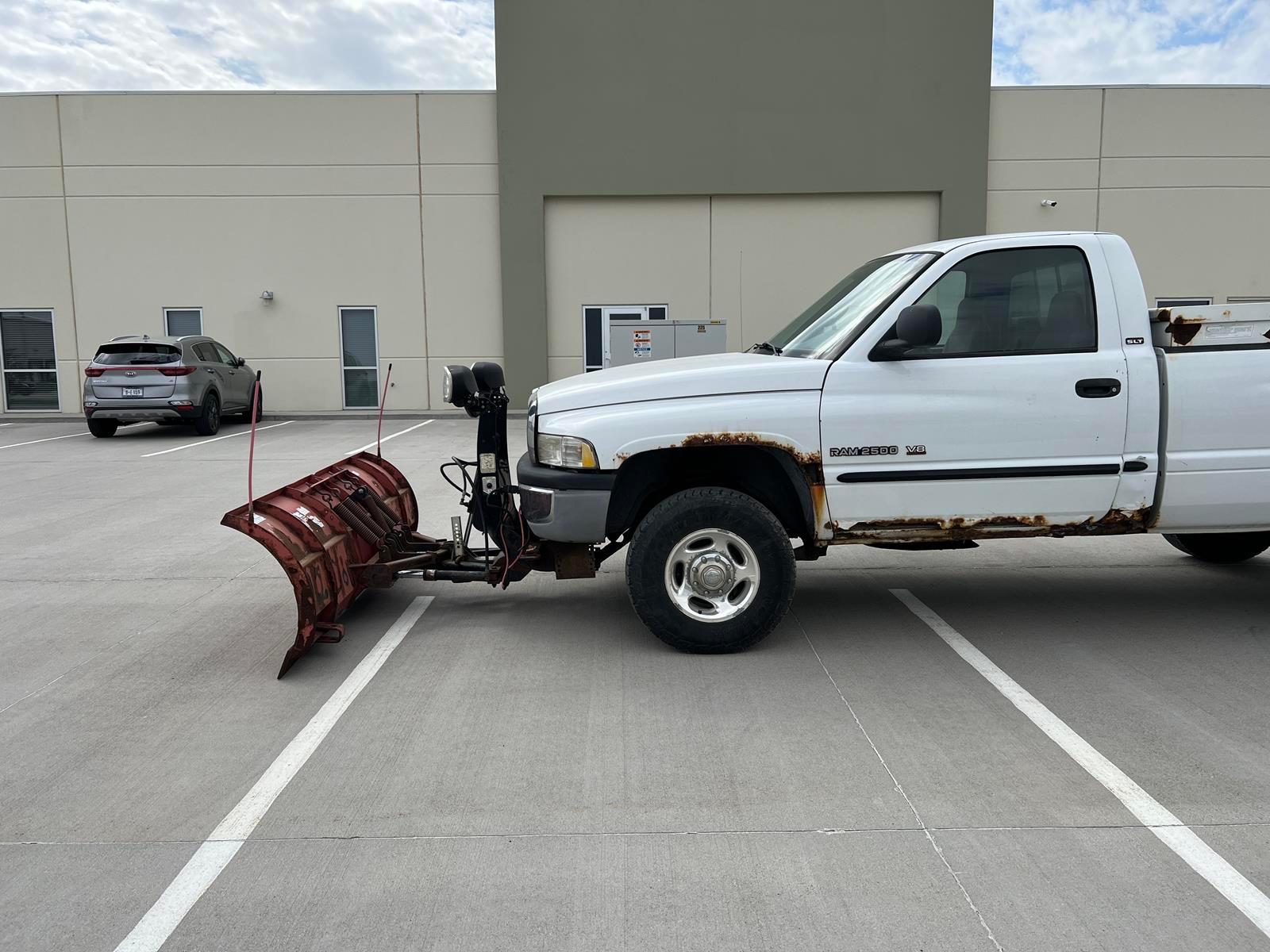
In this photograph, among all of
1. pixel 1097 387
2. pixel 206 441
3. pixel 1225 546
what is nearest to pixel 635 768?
pixel 1097 387

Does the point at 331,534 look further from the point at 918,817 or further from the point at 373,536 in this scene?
the point at 918,817

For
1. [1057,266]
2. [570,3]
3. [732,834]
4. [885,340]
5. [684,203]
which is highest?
[570,3]

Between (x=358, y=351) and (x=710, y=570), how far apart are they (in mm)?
18207

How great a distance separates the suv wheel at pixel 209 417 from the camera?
16922 millimetres

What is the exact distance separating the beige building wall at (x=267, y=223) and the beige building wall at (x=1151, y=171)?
1144 centimetres

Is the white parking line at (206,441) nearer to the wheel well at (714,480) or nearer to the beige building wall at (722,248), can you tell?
the beige building wall at (722,248)

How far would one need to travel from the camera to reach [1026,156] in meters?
21.1

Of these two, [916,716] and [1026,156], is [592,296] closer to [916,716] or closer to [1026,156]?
[1026,156]

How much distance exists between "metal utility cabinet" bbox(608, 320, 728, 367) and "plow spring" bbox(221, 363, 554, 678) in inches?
451

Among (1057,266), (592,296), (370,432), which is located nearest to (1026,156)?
(592,296)

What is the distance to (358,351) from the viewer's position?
21.8m

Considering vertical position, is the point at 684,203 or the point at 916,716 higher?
the point at 684,203

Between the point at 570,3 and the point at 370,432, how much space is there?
9.93 m

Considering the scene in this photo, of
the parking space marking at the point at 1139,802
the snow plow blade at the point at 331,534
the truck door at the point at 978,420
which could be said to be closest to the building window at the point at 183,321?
the snow plow blade at the point at 331,534
